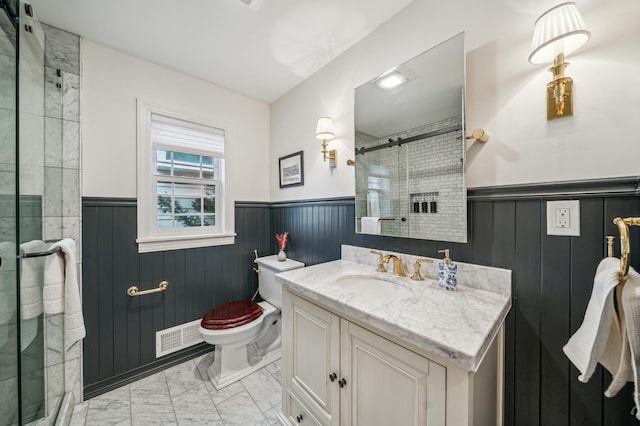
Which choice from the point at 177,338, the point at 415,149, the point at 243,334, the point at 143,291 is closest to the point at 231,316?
the point at 243,334

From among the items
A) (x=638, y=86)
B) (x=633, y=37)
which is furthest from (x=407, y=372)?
Result: (x=633, y=37)

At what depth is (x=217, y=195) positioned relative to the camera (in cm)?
233

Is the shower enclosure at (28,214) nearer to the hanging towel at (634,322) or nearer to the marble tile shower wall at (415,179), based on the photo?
the marble tile shower wall at (415,179)

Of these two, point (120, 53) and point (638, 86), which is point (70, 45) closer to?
point (120, 53)

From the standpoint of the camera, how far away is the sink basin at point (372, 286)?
1.30 meters

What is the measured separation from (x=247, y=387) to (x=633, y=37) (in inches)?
105

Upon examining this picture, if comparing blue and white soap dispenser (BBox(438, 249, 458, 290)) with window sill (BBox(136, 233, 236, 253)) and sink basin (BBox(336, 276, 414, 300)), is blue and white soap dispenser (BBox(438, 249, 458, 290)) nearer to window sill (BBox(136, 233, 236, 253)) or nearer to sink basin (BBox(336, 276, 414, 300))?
sink basin (BBox(336, 276, 414, 300))

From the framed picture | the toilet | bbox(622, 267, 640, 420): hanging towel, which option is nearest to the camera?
bbox(622, 267, 640, 420): hanging towel

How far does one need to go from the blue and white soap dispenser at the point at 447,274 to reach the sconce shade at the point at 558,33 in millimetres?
908

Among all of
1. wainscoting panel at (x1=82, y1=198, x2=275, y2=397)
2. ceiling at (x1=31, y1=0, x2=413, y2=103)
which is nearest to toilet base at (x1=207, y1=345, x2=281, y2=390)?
wainscoting panel at (x1=82, y1=198, x2=275, y2=397)

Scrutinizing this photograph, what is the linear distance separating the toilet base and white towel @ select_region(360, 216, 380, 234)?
1.37 metres

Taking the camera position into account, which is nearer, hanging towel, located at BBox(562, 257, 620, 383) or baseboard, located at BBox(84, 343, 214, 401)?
hanging towel, located at BBox(562, 257, 620, 383)

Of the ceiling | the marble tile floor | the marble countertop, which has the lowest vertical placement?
the marble tile floor

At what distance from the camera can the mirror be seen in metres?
1.21
